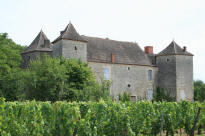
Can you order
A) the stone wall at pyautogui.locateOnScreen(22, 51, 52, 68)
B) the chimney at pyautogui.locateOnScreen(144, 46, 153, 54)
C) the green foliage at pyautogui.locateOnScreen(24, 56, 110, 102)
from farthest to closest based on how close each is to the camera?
the chimney at pyautogui.locateOnScreen(144, 46, 153, 54) → the stone wall at pyautogui.locateOnScreen(22, 51, 52, 68) → the green foliage at pyautogui.locateOnScreen(24, 56, 110, 102)

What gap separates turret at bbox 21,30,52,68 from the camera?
2348cm

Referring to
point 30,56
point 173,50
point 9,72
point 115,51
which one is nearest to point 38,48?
point 30,56

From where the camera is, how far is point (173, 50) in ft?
87.9

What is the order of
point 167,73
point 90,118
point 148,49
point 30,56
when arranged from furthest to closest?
1. point 148,49
2. point 167,73
3. point 30,56
4. point 90,118

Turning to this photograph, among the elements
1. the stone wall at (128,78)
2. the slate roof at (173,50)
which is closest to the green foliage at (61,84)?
the stone wall at (128,78)

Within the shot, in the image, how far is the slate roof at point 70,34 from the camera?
69.6ft

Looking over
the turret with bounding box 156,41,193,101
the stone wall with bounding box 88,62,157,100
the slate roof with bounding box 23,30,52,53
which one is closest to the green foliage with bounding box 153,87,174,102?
the turret with bounding box 156,41,193,101

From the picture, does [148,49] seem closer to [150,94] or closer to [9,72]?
[150,94]

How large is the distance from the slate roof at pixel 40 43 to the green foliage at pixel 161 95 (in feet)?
40.9

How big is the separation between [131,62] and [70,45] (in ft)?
24.4

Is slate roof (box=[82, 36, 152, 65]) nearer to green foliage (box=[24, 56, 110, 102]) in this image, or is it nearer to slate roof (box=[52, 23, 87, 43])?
slate roof (box=[52, 23, 87, 43])

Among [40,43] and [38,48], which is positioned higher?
Answer: [40,43]

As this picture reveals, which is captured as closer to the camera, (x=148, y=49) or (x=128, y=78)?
(x=128, y=78)

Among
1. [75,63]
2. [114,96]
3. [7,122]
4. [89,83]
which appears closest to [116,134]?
[7,122]
